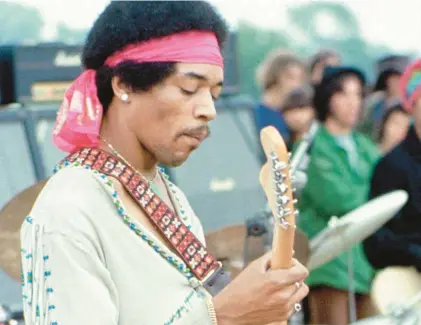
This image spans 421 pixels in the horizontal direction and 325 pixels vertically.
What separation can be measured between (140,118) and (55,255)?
1.23ft

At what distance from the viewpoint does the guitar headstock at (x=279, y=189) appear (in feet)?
6.44

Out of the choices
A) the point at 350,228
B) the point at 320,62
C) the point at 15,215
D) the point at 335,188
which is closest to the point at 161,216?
the point at 15,215

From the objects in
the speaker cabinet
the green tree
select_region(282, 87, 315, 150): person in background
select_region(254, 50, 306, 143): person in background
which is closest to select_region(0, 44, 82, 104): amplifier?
the speaker cabinet

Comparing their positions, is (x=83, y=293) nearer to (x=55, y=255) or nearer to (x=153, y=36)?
(x=55, y=255)

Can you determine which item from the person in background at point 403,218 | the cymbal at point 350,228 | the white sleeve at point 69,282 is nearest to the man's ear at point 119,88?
the white sleeve at point 69,282

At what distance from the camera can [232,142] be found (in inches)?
212

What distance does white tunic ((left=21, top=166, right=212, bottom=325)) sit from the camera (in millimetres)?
1999

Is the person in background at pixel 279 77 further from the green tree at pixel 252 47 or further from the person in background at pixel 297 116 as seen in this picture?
the green tree at pixel 252 47

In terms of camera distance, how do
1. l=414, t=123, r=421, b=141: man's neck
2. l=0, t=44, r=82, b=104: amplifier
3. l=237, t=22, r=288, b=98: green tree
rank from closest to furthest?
l=0, t=44, r=82, b=104: amplifier
l=414, t=123, r=421, b=141: man's neck
l=237, t=22, r=288, b=98: green tree

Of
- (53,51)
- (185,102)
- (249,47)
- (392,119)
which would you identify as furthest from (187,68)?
(249,47)

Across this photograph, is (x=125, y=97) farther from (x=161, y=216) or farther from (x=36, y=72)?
(x=36, y=72)

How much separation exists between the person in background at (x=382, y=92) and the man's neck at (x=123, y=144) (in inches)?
211

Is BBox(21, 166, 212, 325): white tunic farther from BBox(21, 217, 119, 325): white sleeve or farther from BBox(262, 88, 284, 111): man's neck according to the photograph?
BBox(262, 88, 284, 111): man's neck

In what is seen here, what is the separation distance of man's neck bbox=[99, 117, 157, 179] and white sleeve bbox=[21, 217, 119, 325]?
1.01ft
